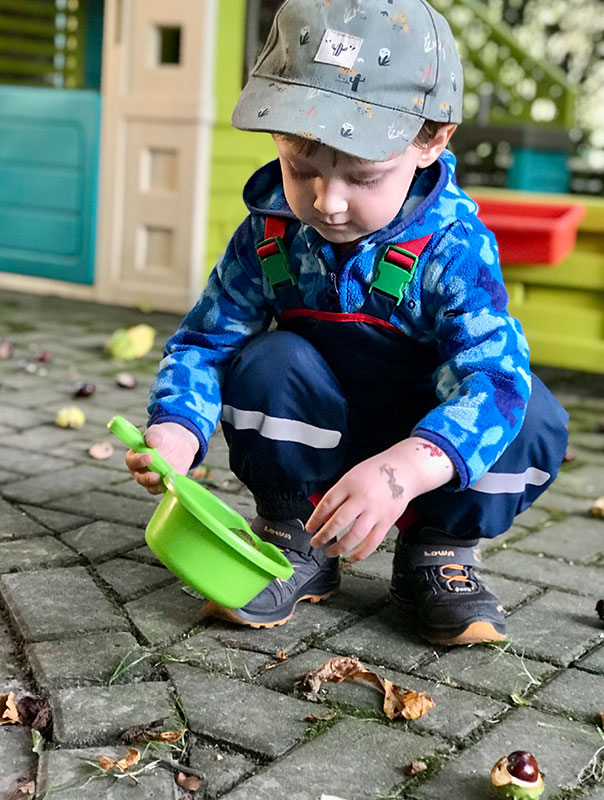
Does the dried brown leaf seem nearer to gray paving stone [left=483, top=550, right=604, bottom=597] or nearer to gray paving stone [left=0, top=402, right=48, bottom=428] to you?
gray paving stone [left=483, top=550, right=604, bottom=597]

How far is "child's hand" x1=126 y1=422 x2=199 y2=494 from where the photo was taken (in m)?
1.65

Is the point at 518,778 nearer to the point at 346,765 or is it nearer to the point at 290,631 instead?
the point at 346,765

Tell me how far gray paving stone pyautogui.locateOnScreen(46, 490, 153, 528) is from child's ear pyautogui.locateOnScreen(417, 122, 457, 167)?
3.23 feet

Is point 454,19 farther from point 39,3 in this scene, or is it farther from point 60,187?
point 60,187

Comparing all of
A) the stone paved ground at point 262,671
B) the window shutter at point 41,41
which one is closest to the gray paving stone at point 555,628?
the stone paved ground at point 262,671

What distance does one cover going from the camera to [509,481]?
1.82 meters

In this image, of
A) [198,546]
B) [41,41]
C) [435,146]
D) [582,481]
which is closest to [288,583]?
[198,546]

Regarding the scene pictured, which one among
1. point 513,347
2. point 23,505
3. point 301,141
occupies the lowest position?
point 23,505

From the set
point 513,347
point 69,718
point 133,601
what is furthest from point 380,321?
point 69,718

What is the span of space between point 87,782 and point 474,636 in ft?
2.37

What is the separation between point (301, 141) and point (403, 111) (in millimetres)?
159

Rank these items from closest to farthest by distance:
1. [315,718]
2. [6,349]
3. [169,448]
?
[315,718], [169,448], [6,349]

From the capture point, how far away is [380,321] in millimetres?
1839

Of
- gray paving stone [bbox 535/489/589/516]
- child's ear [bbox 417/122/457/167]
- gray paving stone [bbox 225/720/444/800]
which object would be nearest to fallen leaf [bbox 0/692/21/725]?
gray paving stone [bbox 225/720/444/800]
